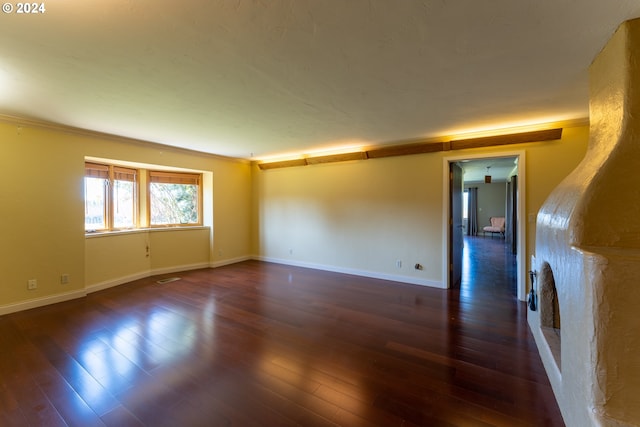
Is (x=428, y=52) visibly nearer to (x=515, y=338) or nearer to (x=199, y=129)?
(x=515, y=338)

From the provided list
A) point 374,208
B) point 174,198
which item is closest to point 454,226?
point 374,208

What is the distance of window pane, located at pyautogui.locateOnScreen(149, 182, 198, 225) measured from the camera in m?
5.17

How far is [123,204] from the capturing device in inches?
185

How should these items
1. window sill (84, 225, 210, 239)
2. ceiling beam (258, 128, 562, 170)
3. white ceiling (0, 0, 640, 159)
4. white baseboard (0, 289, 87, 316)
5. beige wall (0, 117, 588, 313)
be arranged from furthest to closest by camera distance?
window sill (84, 225, 210, 239)
ceiling beam (258, 128, 562, 170)
beige wall (0, 117, 588, 313)
white baseboard (0, 289, 87, 316)
white ceiling (0, 0, 640, 159)

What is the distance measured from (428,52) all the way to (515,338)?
277cm

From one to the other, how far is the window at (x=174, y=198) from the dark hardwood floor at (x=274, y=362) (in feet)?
6.22

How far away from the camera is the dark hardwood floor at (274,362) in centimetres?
165

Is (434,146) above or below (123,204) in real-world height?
above

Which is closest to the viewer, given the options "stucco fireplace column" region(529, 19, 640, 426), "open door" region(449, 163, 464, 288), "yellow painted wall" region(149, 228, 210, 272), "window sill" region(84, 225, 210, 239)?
"stucco fireplace column" region(529, 19, 640, 426)

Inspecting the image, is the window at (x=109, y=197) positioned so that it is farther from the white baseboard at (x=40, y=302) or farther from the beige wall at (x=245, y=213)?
the white baseboard at (x=40, y=302)

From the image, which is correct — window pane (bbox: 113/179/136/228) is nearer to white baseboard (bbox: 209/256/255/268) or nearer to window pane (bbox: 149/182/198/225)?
window pane (bbox: 149/182/198/225)

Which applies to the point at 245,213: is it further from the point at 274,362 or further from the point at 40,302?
the point at 274,362

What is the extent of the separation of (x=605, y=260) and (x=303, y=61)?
2.12 m

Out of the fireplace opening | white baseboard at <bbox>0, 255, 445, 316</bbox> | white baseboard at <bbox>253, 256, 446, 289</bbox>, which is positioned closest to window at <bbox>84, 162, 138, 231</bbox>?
white baseboard at <bbox>0, 255, 445, 316</bbox>
